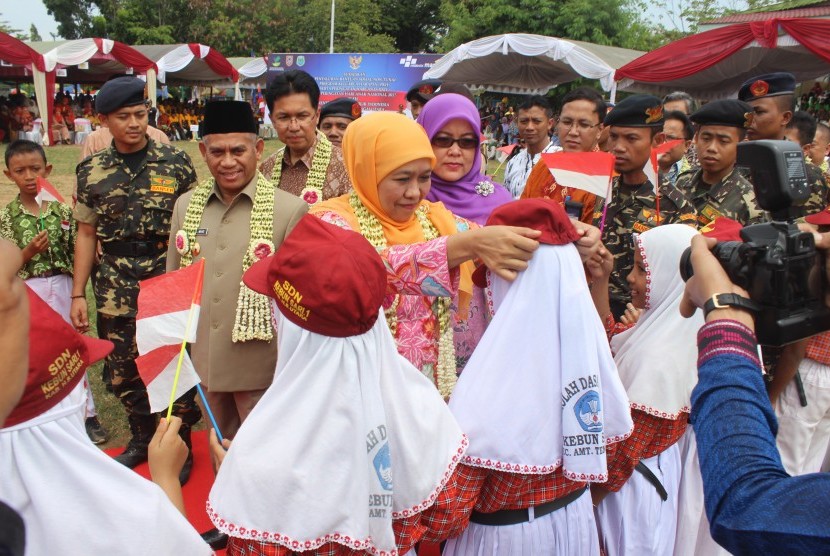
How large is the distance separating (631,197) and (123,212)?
8.99 ft

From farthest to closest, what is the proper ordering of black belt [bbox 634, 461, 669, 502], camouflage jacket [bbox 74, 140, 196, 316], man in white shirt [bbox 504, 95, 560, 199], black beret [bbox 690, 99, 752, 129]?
man in white shirt [bbox 504, 95, 560, 199] → black beret [bbox 690, 99, 752, 129] → camouflage jacket [bbox 74, 140, 196, 316] → black belt [bbox 634, 461, 669, 502]

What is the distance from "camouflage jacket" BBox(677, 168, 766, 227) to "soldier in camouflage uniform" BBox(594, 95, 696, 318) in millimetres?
352

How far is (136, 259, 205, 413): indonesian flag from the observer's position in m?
1.85

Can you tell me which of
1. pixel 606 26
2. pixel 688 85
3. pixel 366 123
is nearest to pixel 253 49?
pixel 606 26

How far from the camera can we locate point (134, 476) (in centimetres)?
142

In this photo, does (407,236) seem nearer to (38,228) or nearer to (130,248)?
(130,248)

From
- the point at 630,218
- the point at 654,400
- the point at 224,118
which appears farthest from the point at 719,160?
the point at 224,118

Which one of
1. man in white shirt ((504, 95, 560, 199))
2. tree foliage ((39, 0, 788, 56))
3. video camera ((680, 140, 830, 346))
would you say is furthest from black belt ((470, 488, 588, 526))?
tree foliage ((39, 0, 788, 56))

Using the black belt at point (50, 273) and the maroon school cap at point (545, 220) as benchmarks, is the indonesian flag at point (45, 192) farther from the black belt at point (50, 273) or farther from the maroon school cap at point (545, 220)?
the maroon school cap at point (545, 220)

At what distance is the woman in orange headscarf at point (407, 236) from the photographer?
79.3 inches

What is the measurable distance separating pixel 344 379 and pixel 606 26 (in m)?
24.5

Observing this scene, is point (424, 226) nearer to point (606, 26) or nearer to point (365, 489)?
point (365, 489)

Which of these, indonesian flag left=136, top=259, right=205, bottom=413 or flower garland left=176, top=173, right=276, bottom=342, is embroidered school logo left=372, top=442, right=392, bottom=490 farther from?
flower garland left=176, top=173, right=276, bottom=342

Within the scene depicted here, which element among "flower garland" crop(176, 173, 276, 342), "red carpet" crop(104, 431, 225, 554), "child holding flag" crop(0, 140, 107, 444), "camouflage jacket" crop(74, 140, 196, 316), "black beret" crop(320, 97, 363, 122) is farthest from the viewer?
"black beret" crop(320, 97, 363, 122)
